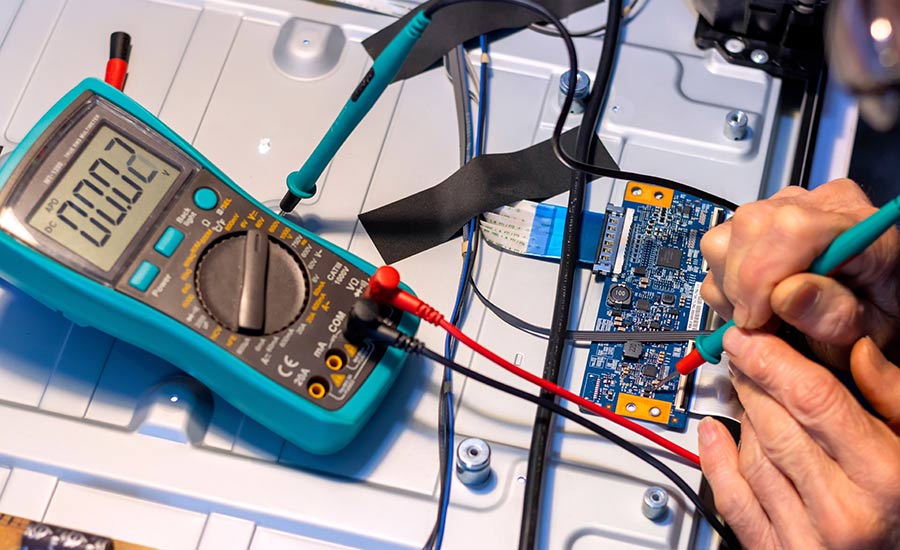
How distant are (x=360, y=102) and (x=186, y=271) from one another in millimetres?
272

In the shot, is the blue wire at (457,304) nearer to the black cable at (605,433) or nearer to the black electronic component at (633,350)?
the black cable at (605,433)

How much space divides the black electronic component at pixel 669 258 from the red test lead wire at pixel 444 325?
210 mm

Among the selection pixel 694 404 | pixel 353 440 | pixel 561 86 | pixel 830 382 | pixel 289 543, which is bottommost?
pixel 289 543

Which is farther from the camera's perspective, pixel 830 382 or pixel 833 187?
pixel 833 187

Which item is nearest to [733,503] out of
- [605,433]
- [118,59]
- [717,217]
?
[605,433]

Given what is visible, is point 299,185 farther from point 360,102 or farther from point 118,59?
point 118,59

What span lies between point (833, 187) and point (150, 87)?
0.88 metres

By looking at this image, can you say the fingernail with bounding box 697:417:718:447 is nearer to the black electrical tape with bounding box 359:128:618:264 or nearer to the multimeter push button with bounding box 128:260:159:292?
the black electrical tape with bounding box 359:128:618:264

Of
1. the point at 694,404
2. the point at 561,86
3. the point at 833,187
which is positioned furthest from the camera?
the point at 561,86

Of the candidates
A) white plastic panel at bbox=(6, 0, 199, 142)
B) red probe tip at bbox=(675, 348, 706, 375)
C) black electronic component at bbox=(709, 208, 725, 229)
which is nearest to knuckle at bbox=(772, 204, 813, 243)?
red probe tip at bbox=(675, 348, 706, 375)

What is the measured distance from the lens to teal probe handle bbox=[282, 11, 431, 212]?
A: 43.1 inches

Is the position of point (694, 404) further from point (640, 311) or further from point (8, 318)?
point (8, 318)

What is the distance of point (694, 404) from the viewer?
3.72 ft

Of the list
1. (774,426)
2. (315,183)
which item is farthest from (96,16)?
(774,426)
